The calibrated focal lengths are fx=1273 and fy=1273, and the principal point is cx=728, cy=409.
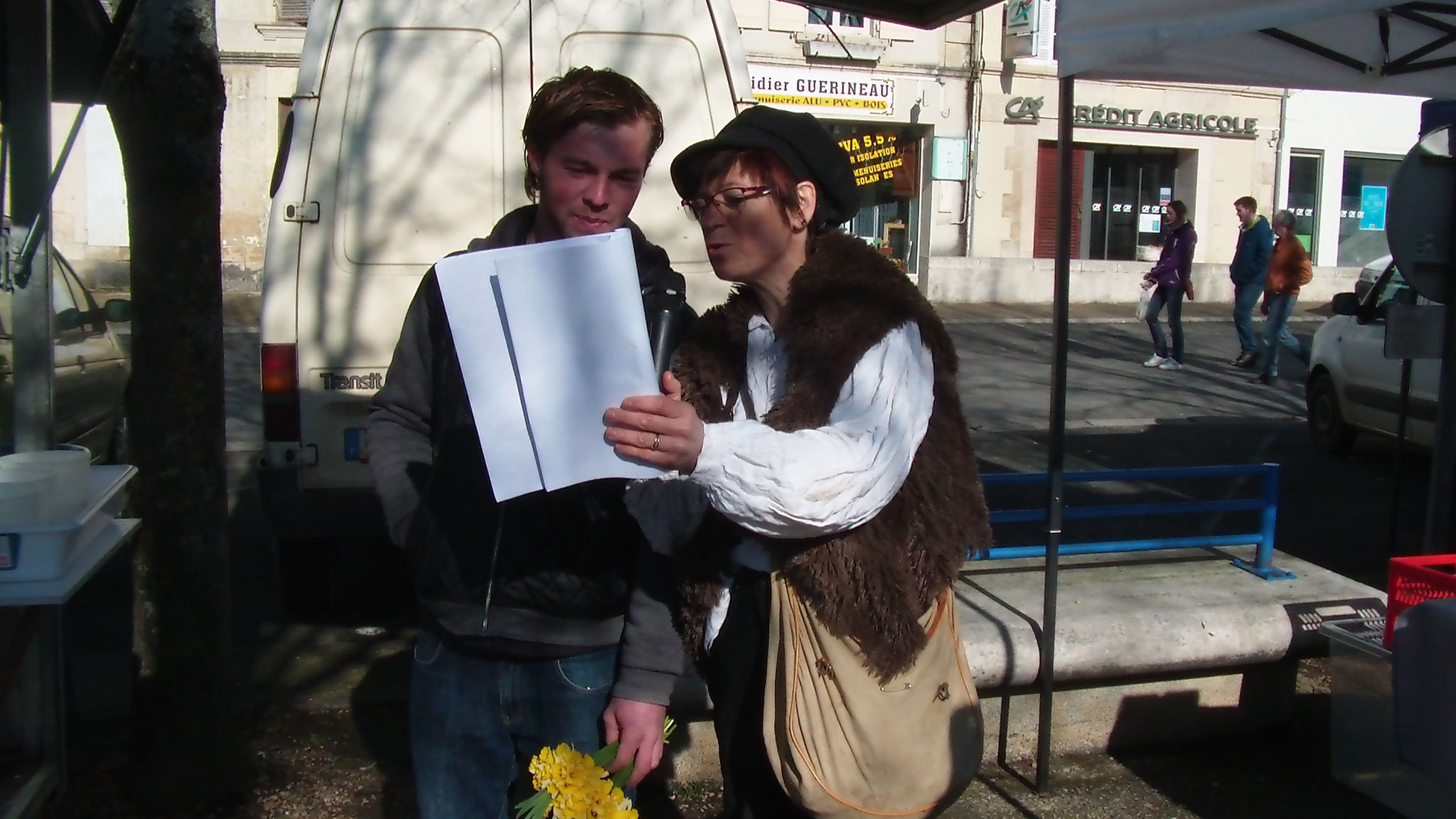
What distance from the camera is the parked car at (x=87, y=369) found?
254 inches

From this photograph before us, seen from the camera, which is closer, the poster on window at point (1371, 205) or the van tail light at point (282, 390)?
the van tail light at point (282, 390)

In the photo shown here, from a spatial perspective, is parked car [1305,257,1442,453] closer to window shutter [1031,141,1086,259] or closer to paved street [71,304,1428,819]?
paved street [71,304,1428,819]

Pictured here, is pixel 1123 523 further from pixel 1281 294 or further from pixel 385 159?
pixel 1281 294

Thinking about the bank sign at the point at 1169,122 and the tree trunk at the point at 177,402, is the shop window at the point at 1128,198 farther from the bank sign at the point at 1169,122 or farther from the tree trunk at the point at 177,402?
the tree trunk at the point at 177,402

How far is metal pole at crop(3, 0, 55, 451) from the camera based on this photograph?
2.47 metres

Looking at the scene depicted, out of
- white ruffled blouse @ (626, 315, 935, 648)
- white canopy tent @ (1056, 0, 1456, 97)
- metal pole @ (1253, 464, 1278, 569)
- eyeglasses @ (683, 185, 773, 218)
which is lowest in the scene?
metal pole @ (1253, 464, 1278, 569)

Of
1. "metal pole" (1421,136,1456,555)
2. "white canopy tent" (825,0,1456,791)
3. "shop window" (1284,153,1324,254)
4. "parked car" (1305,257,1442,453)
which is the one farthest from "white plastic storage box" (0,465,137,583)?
"shop window" (1284,153,1324,254)

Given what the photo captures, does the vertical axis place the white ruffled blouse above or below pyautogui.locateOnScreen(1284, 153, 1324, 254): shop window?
below

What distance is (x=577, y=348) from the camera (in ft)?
5.36

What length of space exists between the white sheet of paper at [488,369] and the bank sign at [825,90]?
1897 cm

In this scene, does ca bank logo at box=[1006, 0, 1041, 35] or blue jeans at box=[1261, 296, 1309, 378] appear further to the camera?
ca bank logo at box=[1006, 0, 1041, 35]

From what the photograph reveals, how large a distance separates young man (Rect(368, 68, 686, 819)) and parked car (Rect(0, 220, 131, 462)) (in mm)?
4746

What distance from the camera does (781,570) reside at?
1.97m

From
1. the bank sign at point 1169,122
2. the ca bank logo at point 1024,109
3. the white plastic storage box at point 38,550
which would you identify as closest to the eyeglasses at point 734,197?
the white plastic storage box at point 38,550
